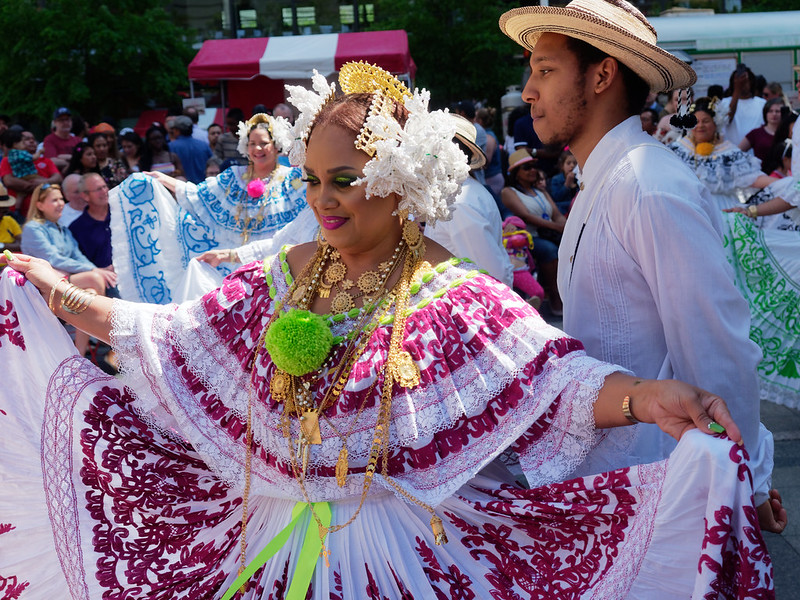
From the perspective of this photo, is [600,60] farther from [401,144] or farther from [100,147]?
[100,147]

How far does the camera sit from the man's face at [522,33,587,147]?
255 centimetres

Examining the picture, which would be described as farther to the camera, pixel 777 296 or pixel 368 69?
pixel 777 296

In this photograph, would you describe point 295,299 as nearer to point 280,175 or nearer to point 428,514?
point 428,514

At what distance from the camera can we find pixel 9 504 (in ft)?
9.29

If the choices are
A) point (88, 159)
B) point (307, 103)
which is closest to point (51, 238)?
point (88, 159)

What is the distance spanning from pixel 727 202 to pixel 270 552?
667cm

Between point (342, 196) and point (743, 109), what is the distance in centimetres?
987

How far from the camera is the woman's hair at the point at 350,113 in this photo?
8.06 ft

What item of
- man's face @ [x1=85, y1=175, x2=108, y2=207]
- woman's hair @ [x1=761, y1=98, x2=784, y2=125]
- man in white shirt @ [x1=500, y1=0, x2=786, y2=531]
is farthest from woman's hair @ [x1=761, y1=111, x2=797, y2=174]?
man in white shirt @ [x1=500, y1=0, x2=786, y2=531]

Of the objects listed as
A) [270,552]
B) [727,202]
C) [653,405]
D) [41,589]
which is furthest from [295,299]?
[727,202]

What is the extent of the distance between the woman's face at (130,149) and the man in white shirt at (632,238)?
334 inches

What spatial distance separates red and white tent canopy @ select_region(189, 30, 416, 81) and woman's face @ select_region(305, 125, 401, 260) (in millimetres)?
12178

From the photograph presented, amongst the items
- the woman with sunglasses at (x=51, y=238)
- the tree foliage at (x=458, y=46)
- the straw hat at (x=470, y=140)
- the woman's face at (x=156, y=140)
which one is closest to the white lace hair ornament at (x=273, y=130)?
the woman with sunglasses at (x=51, y=238)

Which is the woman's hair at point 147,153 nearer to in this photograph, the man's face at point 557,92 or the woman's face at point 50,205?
the woman's face at point 50,205
